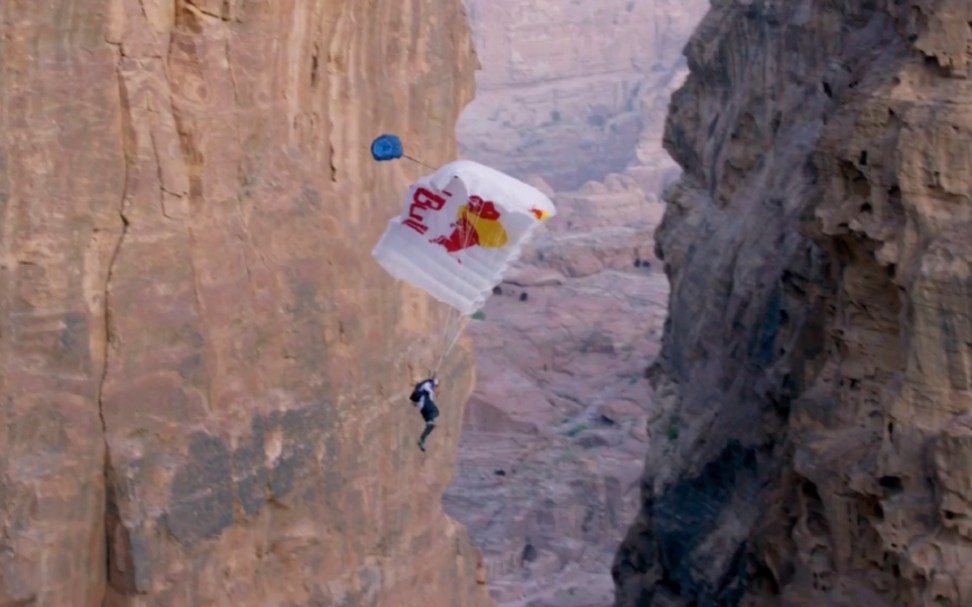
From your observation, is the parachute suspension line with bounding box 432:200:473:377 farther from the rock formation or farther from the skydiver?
the rock formation

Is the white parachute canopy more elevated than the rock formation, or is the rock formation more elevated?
the white parachute canopy

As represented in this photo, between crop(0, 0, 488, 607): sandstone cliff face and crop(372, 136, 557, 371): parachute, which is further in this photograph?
crop(372, 136, 557, 371): parachute

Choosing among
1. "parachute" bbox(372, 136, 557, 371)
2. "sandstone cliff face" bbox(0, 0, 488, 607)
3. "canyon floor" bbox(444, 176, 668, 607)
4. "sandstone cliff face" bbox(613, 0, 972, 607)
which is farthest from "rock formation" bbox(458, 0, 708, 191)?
"parachute" bbox(372, 136, 557, 371)

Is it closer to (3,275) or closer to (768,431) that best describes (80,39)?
(3,275)

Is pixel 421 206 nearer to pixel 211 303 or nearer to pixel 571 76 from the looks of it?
pixel 211 303

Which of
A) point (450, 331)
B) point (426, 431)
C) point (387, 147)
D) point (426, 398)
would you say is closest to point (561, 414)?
point (450, 331)

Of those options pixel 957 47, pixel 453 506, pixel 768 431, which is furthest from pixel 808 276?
pixel 453 506

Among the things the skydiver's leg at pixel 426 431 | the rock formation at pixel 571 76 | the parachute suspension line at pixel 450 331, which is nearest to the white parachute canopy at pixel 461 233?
the skydiver's leg at pixel 426 431
